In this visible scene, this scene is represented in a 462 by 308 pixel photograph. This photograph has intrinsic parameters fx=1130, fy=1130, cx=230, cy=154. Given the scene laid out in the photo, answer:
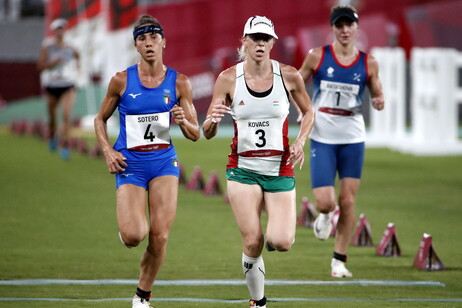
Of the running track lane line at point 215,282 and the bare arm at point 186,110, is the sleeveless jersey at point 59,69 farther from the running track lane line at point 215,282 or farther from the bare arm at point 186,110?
the bare arm at point 186,110

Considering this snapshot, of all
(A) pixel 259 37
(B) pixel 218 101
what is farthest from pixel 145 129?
(A) pixel 259 37

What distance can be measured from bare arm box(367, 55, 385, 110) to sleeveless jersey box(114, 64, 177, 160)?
9.23 ft

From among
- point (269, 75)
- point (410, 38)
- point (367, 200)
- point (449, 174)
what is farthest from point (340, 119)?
point (410, 38)

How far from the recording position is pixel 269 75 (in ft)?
29.4

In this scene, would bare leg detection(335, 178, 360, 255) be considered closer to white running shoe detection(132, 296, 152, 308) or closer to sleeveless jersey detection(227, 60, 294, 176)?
sleeveless jersey detection(227, 60, 294, 176)

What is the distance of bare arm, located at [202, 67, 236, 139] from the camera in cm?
858

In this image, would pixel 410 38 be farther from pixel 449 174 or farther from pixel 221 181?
pixel 221 181

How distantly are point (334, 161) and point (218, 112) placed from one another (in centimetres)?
302

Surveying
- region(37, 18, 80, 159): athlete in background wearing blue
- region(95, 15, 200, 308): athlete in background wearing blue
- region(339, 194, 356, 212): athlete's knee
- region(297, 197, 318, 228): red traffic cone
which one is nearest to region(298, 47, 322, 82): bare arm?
region(339, 194, 356, 212): athlete's knee

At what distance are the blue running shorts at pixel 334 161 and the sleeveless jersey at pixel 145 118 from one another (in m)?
2.57

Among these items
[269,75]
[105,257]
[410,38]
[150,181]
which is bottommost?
[105,257]

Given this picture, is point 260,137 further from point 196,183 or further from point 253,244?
point 196,183

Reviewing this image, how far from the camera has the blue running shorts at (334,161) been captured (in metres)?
11.2

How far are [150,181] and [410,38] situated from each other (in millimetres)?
26519
